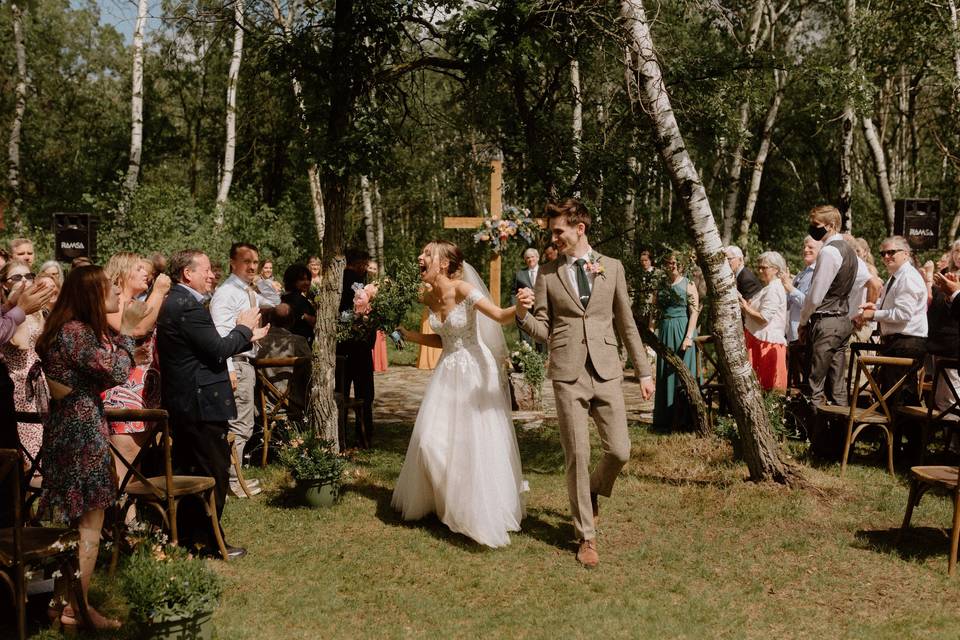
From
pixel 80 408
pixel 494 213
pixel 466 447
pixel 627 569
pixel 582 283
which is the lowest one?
pixel 627 569

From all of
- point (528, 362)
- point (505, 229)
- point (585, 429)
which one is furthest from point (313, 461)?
point (528, 362)

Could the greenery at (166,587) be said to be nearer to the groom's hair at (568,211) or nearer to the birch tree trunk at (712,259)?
the groom's hair at (568,211)

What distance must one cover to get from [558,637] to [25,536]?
2.76m

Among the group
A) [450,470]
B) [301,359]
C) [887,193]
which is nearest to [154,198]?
[301,359]

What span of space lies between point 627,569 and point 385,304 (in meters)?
2.96

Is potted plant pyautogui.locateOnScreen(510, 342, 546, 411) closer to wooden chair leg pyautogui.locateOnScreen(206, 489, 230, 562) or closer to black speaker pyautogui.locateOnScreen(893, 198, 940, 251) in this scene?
wooden chair leg pyautogui.locateOnScreen(206, 489, 230, 562)

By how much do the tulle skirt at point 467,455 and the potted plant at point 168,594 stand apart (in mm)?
2109

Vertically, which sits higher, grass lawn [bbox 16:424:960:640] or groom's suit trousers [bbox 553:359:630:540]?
groom's suit trousers [bbox 553:359:630:540]

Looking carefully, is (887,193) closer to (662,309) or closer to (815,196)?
(662,309)

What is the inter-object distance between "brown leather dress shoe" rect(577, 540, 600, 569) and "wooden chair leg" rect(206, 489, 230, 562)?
235cm

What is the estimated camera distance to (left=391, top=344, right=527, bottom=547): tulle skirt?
5660mm

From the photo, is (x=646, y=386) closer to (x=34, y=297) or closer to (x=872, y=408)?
(x=872, y=408)

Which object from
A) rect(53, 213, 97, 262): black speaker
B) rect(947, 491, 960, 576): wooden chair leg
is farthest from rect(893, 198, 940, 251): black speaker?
rect(53, 213, 97, 262): black speaker

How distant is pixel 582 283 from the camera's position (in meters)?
5.48
